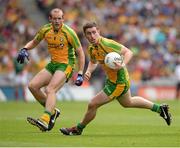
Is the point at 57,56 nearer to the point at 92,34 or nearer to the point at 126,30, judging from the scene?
the point at 92,34

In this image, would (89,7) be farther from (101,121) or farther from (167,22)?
(101,121)

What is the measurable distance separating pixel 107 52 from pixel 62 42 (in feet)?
5.75

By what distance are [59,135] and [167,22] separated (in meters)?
24.8

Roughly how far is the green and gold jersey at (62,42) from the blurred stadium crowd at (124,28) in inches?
688

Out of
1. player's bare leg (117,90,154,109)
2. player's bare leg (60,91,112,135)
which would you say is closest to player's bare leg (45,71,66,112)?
player's bare leg (60,91,112,135)

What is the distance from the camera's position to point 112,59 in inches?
526

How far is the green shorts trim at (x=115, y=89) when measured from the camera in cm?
1389

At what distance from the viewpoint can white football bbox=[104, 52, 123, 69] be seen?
43.8 feet

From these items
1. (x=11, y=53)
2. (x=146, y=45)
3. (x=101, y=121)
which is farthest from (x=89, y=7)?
(x=101, y=121)

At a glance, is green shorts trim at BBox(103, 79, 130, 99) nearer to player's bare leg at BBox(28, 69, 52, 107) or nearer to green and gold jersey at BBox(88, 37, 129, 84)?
green and gold jersey at BBox(88, 37, 129, 84)

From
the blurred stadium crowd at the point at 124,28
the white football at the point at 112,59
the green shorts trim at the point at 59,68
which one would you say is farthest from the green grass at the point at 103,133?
the blurred stadium crowd at the point at 124,28

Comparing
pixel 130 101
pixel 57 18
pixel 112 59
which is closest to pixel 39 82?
pixel 57 18

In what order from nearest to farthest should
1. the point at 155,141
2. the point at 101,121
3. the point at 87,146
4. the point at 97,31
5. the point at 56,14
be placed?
1. the point at 87,146
2. the point at 155,141
3. the point at 97,31
4. the point at 56,14
5. the point at 101,121

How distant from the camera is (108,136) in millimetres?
13727
